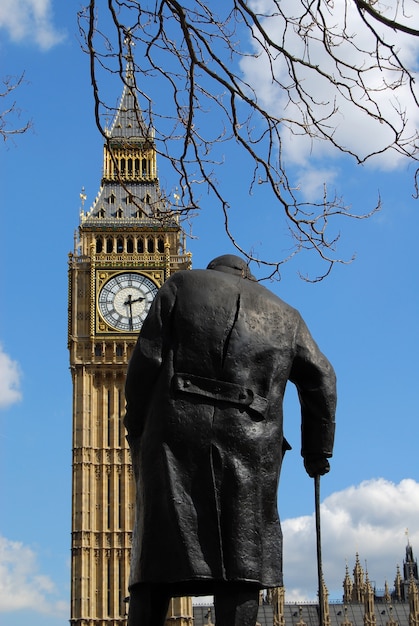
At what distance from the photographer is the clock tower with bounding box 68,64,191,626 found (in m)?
52.1

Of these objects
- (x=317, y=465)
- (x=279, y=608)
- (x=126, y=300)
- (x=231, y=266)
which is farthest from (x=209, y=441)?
(x=279, y=608)

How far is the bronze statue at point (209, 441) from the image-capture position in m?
5.43

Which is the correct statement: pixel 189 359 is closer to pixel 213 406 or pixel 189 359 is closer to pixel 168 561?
pixel 213 406

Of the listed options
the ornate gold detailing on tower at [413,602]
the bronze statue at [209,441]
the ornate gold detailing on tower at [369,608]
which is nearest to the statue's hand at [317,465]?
the bronze statue at [209,441]

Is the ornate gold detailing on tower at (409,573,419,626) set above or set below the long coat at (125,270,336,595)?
above

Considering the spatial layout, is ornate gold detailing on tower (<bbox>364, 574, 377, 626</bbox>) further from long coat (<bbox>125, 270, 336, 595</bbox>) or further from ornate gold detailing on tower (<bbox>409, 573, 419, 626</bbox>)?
long coat (<bbox>125, 270, 336, 595</bbox>)

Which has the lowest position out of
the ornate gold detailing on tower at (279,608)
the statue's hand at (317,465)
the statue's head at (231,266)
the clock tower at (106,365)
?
the statue's hand at (317,465)

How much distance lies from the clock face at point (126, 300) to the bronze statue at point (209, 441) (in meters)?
47.1

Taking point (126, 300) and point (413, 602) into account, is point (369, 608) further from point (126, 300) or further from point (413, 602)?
point (126, 300)

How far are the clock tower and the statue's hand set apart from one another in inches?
1806

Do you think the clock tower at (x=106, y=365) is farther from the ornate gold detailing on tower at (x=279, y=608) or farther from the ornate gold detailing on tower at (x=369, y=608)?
the ornate gold detailing on tower at (x=369, y=608)

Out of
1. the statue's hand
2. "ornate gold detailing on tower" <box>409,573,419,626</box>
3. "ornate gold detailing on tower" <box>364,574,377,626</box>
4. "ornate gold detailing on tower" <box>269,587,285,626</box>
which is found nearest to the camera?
the statue's hand

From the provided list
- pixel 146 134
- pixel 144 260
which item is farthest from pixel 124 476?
pixel 146 134

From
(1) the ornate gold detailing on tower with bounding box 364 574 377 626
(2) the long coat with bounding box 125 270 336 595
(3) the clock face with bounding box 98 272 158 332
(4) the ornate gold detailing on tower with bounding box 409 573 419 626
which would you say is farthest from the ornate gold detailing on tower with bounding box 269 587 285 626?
(2) the long coat with bounding box 125 270 336 595
